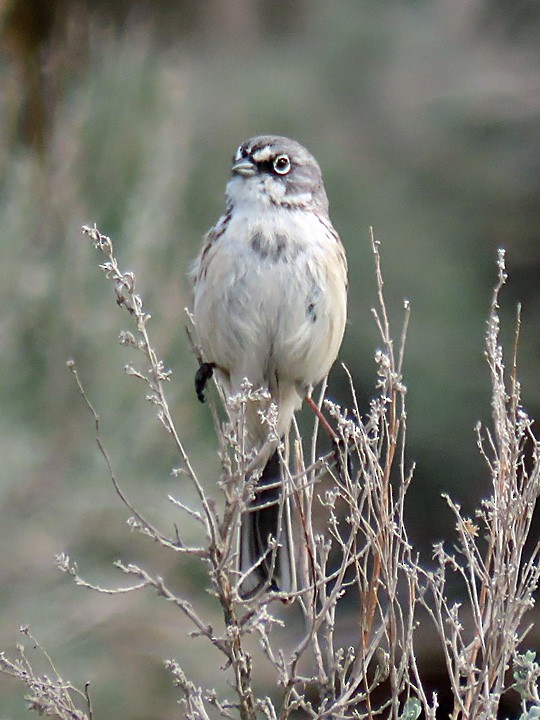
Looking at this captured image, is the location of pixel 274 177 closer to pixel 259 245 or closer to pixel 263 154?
pixel 263 154

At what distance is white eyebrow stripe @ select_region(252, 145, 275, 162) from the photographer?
15.8 ft

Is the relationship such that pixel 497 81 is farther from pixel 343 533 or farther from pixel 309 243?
pixel 309 243

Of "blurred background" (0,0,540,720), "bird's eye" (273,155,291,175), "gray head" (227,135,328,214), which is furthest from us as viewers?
"blurred background" (0,0,540,720)

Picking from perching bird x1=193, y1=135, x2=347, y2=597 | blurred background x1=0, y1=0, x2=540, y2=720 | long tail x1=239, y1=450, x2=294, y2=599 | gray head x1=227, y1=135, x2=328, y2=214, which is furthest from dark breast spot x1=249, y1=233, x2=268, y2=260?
blurred background x1=0, y1=0, x2=540, y2=720

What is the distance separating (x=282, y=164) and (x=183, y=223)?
3748mm

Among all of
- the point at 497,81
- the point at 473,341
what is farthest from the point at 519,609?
the point at 497,81

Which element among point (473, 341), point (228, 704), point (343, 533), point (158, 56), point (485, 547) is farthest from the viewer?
point (473, 341)

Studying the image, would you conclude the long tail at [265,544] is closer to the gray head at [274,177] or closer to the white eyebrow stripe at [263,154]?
the gray head at [274,177]

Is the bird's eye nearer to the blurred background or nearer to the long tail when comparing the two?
the long tail

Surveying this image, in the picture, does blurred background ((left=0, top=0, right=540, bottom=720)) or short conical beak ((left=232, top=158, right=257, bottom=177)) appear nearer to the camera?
short conical beak ((left=232, top=158, right=257, bottom=177))

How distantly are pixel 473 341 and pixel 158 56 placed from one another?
133 inches

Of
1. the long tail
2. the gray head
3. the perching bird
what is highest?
the gray head

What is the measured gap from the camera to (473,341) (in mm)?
10297

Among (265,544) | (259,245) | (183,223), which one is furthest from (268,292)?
(183,223)
